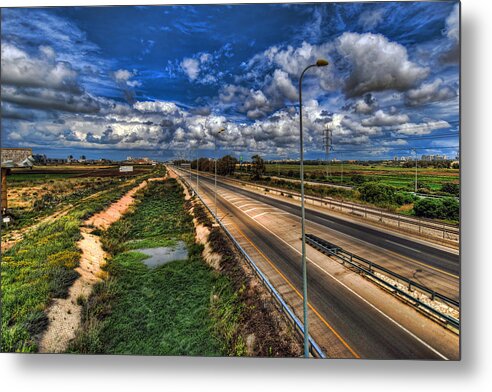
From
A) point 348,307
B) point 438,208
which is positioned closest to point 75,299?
point 348,307

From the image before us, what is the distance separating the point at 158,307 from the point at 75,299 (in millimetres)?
3558

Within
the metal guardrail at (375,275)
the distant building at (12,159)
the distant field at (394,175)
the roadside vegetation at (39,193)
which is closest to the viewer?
the metal guardrail at (375,275)

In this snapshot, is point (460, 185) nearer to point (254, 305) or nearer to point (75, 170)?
point (254, 305)

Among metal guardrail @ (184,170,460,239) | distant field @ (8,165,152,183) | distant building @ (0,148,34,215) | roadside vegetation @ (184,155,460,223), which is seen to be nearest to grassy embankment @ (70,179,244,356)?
distant field @ (8,165,152,183)

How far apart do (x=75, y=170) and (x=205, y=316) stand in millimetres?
12656

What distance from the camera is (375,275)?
11.1 metres

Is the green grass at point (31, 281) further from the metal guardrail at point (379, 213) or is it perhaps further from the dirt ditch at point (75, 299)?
the metal guardrail at point (379, 213)

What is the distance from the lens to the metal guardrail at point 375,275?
806 cm

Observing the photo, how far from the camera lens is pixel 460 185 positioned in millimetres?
8445

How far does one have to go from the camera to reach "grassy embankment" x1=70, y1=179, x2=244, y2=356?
9636 mm

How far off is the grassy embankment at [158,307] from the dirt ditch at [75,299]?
0.40 m

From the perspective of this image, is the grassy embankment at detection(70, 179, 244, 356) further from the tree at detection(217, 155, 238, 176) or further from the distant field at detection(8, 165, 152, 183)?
the tree at detection(217, 155, 238, 176)

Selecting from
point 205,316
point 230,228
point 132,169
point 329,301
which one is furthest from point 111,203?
point 329,301

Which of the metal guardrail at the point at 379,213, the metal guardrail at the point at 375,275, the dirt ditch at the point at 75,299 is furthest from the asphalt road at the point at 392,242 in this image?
the dirt ditch at the point at 75,299
